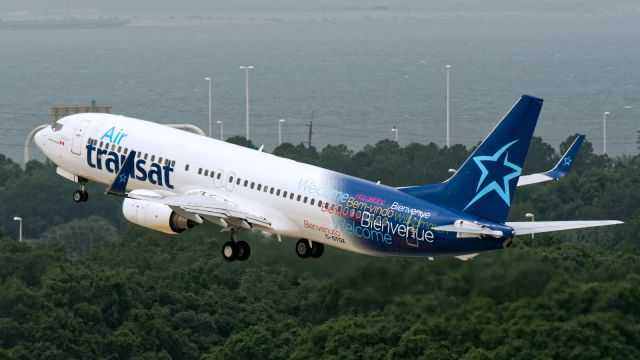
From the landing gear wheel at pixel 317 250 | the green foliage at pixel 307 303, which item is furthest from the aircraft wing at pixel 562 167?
the landing gear wheel at pixel 317 250

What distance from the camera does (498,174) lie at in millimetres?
76688

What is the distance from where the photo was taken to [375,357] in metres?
115

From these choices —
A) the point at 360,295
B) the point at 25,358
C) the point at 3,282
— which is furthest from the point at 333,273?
the point at 3,282

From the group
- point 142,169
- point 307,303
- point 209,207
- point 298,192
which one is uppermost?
point 142,169

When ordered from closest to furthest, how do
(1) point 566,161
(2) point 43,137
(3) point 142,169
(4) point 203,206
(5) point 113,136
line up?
(4) point 203,206
(1) point 566,161
(3) point 142,169
(5) point 113,136
(2) point 43,137

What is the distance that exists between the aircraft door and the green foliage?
8443 millimetres

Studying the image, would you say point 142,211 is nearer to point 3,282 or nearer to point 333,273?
point 333,273

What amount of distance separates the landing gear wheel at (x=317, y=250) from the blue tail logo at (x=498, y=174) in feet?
34.2

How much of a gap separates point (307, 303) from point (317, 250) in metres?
47.1

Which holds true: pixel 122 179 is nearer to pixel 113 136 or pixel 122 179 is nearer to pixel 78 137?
pixel 113 136

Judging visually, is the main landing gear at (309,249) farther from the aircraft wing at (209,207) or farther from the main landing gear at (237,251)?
the aircraft wing at (209,207)

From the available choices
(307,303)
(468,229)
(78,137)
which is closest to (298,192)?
(468,229)

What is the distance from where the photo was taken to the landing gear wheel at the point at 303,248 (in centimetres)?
8538

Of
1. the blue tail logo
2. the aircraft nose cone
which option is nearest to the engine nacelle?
the aircraft nose cone
